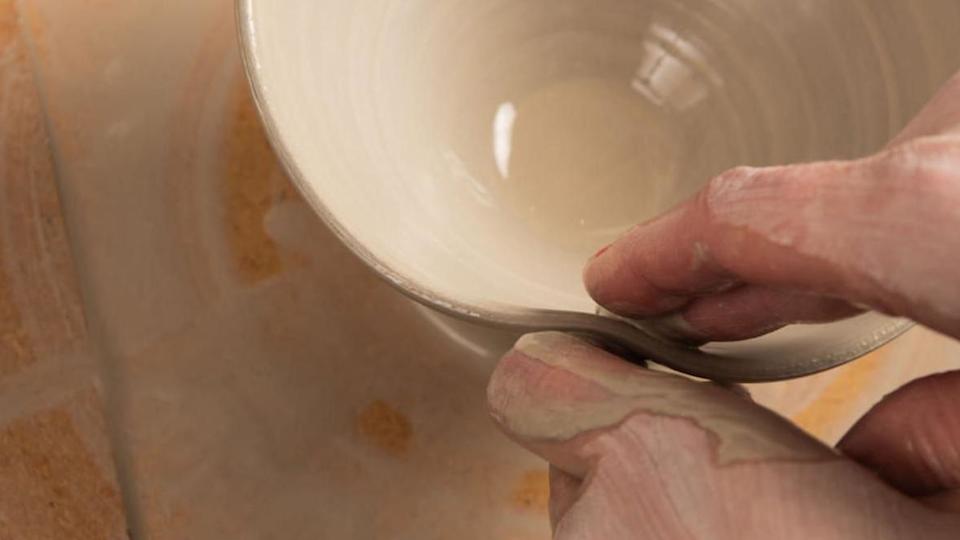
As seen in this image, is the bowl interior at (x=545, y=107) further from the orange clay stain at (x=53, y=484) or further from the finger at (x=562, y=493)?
the orange clay stain at (x=53, y=484)

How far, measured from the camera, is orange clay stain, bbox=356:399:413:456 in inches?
31.1

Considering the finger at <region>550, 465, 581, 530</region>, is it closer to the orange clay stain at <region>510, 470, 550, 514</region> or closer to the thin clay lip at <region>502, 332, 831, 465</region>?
the thin clay lip at <region>502, 332, 831, 465</region>

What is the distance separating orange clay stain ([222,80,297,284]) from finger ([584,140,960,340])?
400mm

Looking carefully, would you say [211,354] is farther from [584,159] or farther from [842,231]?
[842,231]

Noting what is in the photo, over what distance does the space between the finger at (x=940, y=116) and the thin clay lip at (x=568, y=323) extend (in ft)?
0.35

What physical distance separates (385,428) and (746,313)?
1.12 feet

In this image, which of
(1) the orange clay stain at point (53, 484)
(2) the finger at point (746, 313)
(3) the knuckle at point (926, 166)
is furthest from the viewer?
(1) the orange clay stain at point (53, 484)

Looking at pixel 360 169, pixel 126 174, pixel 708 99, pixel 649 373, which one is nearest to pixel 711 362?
pixel 649 373

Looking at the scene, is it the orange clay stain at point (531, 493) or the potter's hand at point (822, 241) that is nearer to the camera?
the potter's hand at point (822, 241)

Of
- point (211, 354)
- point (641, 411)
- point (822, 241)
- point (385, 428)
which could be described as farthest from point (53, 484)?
point (822, 241)

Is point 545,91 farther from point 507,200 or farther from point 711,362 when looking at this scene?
point 711,362

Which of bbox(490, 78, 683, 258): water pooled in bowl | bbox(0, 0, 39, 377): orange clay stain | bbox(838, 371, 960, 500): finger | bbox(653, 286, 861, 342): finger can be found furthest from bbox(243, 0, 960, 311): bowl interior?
Result: bbox(0, 0, 39, 377): orange clay stain

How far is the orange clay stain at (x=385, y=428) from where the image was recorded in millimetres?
789

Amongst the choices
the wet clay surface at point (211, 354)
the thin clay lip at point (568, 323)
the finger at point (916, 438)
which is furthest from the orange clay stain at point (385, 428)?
the finger at point (916, 438)
